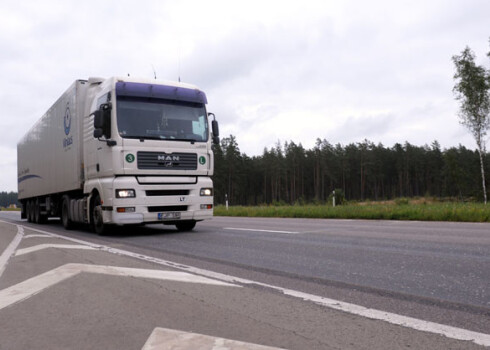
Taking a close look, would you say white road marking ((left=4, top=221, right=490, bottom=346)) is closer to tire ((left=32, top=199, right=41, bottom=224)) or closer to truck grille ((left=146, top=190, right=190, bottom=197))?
truck grille ((left=146, top=190, right=190, bottom=197))

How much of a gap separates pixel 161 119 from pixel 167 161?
1007 millimetres

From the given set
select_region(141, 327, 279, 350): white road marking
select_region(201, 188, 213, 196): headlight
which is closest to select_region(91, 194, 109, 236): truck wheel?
select_region(201, 188, 213, 196): headlight

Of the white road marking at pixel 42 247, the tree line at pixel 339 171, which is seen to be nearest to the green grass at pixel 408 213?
the white road marking at pixel 42 247

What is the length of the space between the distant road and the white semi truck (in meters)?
1.15

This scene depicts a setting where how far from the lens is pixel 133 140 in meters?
9.47

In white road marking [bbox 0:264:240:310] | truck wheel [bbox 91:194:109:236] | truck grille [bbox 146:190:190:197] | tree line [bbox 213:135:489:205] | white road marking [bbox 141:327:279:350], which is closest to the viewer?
white road marking [bbox 141:327:279:350]

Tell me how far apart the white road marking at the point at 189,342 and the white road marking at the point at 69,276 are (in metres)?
1.48

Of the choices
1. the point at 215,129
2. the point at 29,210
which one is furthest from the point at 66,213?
the point at 29,210

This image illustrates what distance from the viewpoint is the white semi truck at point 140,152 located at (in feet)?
30.9

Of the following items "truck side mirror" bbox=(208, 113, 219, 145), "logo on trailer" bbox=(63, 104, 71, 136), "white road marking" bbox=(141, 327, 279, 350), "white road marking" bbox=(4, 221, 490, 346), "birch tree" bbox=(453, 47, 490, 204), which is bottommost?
"white road marking" bbox=(4, 221, 490, 346)

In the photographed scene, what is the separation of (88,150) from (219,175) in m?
64.3

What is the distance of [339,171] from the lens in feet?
283

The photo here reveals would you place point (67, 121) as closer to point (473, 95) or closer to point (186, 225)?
point (186, 225)

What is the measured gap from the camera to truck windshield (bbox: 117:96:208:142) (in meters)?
9.59
